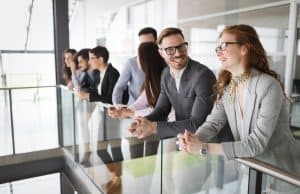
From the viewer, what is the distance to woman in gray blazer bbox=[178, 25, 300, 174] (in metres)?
1.32

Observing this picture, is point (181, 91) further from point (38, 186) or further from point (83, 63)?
point (38, 186)

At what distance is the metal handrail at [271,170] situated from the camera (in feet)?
3.47

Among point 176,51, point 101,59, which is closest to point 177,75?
point 176,51

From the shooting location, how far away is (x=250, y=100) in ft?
4.50

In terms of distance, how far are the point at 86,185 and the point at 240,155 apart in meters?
3.12

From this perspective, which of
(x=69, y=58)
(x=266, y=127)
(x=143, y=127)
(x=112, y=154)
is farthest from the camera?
(x=69, y=58)

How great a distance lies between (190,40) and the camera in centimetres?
489

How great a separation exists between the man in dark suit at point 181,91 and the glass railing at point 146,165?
13cm

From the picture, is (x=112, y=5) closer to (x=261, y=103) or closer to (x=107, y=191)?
(x=107, y=191)

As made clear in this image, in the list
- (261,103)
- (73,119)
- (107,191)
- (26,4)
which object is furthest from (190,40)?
(26,4)

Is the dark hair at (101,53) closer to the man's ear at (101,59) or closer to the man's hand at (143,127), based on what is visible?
the man's ear at (101,59)

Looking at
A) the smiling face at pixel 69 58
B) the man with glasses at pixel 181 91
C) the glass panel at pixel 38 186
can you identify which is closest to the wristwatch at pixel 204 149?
the man with glasses at pixel 181 91

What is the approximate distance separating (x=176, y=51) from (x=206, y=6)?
2930 mm

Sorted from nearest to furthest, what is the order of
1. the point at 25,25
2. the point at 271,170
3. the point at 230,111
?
the point at 271,170
the point at 230,111
the point at 25,25
